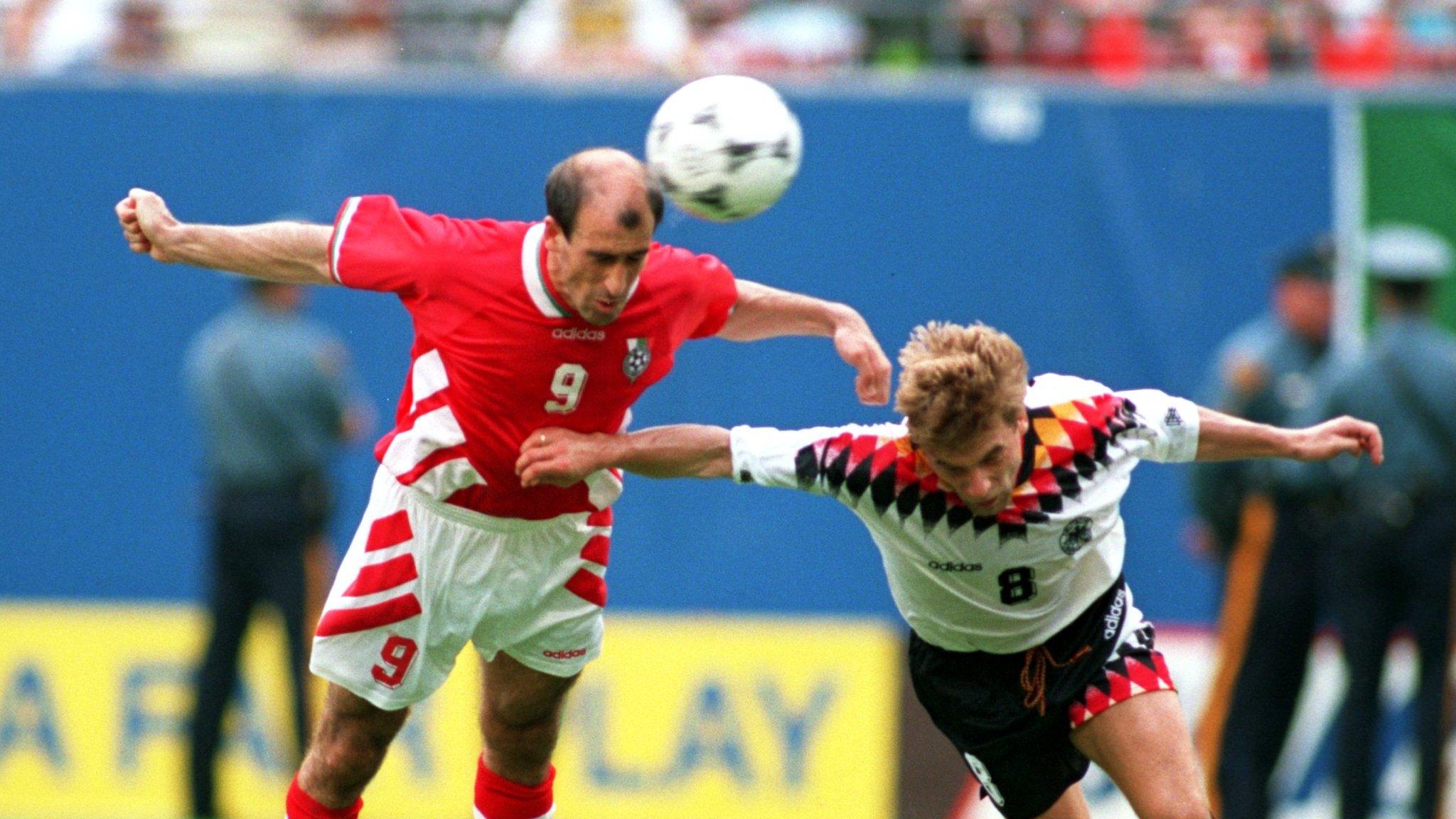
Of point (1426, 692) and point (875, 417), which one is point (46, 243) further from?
point (1426, 692)

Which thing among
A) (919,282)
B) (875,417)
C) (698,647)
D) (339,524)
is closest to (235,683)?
(339,524)

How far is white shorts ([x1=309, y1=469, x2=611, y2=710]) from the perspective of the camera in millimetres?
6410

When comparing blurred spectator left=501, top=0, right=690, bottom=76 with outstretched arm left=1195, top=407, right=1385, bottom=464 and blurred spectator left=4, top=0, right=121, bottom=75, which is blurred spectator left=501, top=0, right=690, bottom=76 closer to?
blurred spectator left=4, top=0, right=121, bottom=75

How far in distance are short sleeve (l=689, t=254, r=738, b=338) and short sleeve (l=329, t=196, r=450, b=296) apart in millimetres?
839

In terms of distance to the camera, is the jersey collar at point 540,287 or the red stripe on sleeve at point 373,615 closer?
the jersey collar at point 540,287

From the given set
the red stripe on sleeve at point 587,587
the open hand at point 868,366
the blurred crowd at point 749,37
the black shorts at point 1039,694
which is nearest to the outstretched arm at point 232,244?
the red stripe on sleeve at point 587,587

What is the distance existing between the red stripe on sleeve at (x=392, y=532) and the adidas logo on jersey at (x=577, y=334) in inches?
33.3

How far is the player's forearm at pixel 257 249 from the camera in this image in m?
5.91

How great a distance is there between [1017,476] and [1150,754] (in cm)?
96

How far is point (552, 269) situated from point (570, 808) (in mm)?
6123

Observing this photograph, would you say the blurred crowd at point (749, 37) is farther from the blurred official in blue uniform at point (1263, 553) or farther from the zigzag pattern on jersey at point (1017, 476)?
the zigzag pattern on jersey at point (1017, 476)

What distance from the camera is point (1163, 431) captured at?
6230 millimetres

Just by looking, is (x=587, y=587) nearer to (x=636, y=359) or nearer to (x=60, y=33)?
(x=636, y=359)

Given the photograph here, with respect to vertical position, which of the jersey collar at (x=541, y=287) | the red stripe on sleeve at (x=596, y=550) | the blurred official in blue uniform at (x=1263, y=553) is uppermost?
the jersey collar at (x=541, y=287)
